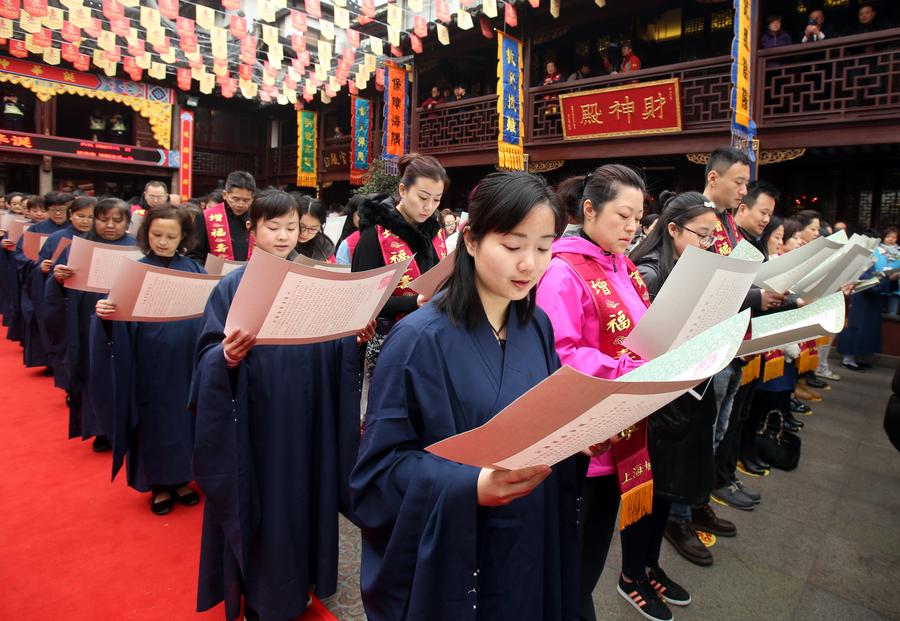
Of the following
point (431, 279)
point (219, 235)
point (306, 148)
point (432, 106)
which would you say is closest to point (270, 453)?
point (431, 279)

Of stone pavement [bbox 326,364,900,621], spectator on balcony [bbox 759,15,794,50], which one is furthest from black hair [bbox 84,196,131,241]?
spectator on balcony [bbox 759,15,794,50]

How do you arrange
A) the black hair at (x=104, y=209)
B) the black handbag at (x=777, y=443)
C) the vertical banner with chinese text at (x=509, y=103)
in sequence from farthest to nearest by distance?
the vertical banner with chinese text at (x=509, y=103) < the black handbag at (x=777, y=443) < the black hair at (x=104, y=209)

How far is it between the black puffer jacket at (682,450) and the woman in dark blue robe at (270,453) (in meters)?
1.07

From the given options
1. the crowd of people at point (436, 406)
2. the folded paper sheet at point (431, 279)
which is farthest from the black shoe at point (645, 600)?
the folded paper sheet at point (431, 279)

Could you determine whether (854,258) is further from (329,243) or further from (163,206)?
(163,206)

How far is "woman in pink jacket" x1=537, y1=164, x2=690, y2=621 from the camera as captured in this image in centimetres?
157

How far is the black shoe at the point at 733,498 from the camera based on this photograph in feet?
9.50

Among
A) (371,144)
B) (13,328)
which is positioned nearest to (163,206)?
(13,328)

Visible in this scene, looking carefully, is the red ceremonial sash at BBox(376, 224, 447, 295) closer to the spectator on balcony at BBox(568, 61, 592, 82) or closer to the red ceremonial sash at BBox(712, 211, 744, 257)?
the red ceremonial sash at BBox(712, 211, 744, 257)

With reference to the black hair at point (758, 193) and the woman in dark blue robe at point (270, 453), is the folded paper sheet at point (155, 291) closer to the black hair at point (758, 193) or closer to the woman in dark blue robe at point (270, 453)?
the woman in dark blue robe at point (270, 453)

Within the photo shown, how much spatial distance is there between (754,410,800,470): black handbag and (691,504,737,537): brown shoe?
0.99 meters

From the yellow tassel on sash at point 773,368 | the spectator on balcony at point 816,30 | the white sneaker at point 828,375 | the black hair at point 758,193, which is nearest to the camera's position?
the black hair at point 758,193

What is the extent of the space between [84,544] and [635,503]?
2.29m

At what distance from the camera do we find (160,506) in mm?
2621
